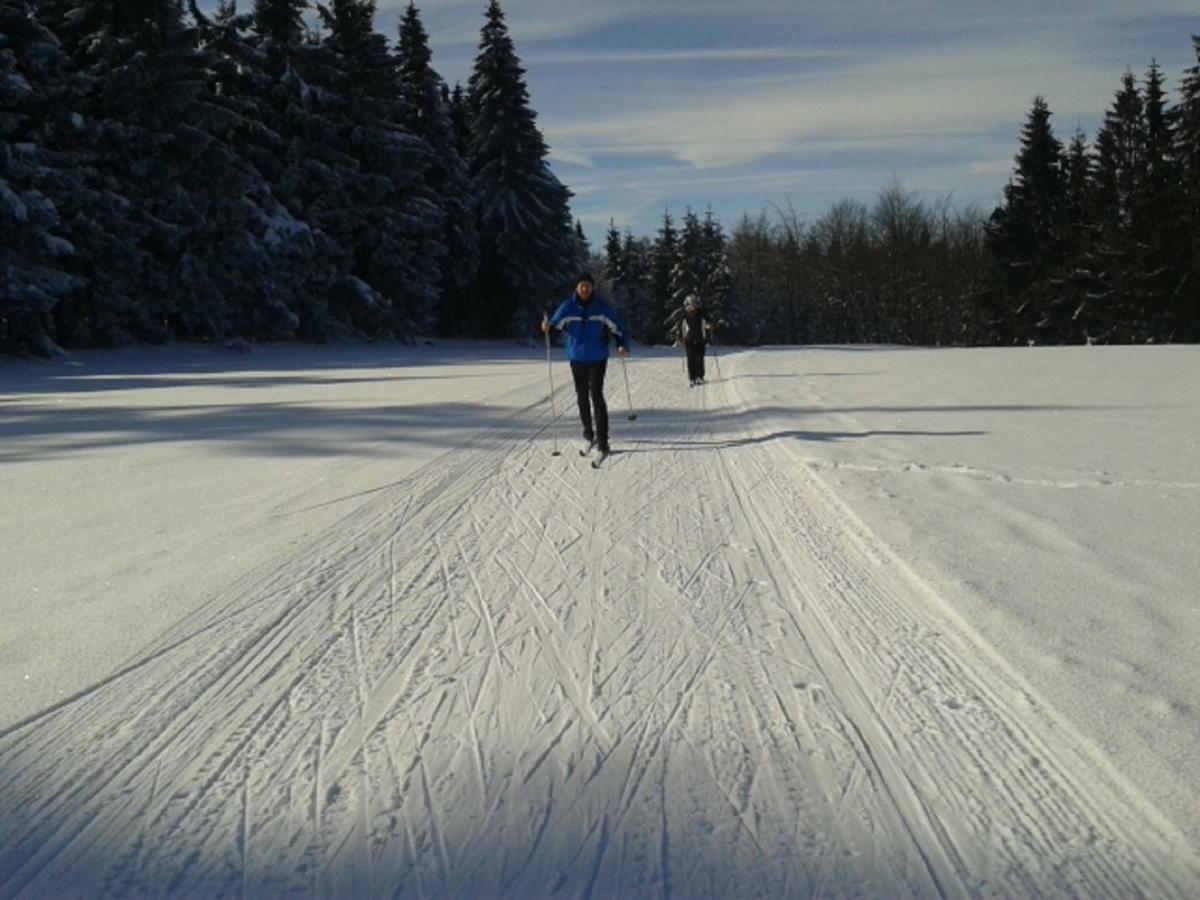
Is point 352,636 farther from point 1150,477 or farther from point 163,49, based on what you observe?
point 163,49

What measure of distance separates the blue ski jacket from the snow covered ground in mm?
1394

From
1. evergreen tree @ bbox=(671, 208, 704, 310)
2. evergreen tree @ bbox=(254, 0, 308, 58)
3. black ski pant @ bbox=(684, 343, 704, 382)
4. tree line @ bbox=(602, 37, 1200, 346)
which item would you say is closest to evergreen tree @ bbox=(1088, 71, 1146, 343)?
tree line @ bbox=(602, 37, 1200, 346)

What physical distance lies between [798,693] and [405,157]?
128ft

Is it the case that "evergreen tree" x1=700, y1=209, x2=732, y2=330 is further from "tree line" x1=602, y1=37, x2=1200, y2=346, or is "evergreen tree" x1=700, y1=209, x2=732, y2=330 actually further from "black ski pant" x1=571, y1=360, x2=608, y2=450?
"black ski pant" x1=571, y1=360, x2=608, y2=450

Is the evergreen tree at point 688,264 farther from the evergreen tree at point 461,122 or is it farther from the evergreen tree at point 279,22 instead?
the evergreen tree at point 279,22

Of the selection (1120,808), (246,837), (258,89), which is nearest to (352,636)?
(246,837)

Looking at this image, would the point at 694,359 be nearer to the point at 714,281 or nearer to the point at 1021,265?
the point at 1021,265

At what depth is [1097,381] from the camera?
19641 millimetres

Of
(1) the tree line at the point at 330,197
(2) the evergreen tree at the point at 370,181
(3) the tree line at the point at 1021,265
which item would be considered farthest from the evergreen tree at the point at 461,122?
(3) the tree line at the point at 1021,265

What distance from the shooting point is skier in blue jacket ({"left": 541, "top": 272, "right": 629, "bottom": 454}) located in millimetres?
11016

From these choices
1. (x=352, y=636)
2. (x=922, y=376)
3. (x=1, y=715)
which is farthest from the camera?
(x=922, y=376)

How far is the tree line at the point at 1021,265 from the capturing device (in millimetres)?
44875

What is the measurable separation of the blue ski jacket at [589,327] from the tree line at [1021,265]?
40133 millimetres

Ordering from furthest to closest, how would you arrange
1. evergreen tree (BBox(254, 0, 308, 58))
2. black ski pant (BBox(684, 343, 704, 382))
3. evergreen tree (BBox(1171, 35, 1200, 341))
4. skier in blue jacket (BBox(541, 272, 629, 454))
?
evergreen tree (BBox(1171, 35, 1200, 341)) → evergreen tree (BBox(254, 0, 308, 58)) → black ski pant (BBox(684, 343, 704, 382)) → skier in blue jacket (BBox(541, 272, 629, 454))
